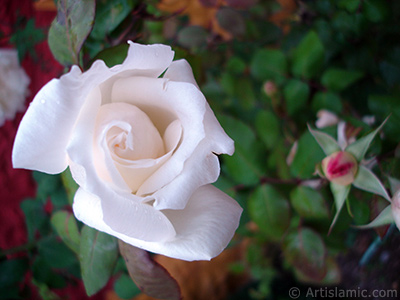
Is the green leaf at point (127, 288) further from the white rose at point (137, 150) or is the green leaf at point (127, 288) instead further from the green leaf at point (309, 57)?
the green leaf at point (309, 57)

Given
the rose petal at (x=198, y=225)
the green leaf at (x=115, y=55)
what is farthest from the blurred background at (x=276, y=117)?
the rose petal at (x=198, y=225)

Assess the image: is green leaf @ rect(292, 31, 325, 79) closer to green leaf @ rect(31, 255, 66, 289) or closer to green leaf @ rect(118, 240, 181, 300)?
green leaf @ rect(118, 240, 181, 300)

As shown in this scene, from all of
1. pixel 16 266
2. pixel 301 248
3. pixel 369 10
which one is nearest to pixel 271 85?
pixel 369 10

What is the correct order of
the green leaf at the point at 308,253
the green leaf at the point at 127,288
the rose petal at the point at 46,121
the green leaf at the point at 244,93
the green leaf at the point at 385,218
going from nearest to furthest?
the rose petal at the point at 46,121, the green leaf at the point at 385,218, the green leaf at the point at 308,253, the green leaf at the point at 127,288, the green leaf at the point at 244,93

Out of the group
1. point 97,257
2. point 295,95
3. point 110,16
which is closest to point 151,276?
point 97,257

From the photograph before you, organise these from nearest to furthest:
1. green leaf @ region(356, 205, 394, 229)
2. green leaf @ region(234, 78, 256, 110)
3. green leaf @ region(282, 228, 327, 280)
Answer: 1. green leaf @ region(356, 205, 394, 229)
2. green leaf @ region(282, 228, 327, 280)
3. green leaf @ region(234, 78, 256, 110)

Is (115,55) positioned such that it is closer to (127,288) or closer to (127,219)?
(127,219)

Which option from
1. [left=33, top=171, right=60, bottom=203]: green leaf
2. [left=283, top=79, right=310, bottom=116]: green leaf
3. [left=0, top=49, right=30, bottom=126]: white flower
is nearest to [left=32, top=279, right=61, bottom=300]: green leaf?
[left=33, top=171, right=60, bottom=203]: green leaf
